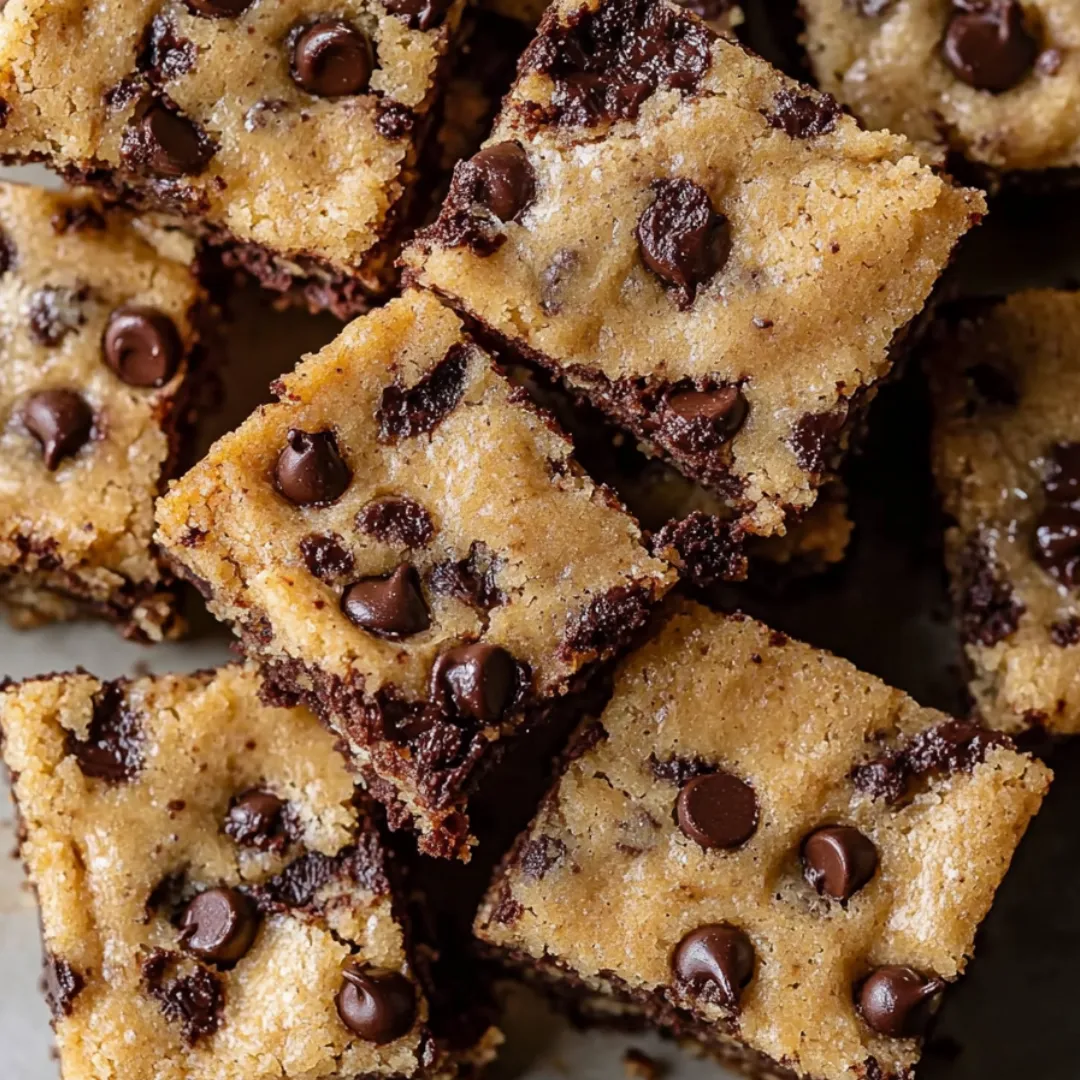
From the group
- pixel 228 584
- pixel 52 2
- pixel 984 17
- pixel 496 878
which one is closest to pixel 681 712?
pixel 496 878

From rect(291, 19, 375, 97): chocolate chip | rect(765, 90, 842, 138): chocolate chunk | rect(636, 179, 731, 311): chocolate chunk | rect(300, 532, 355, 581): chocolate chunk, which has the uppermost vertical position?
rect(765, 90, 842, 138): chocolate chunk

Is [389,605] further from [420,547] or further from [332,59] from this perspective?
[332,59]

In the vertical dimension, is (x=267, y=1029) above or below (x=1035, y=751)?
below

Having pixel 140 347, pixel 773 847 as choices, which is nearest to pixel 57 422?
pixel 140 347

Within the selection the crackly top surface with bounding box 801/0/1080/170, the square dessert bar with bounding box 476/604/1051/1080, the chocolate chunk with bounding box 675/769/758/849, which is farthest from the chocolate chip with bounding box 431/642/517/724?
the crackly top surface with bounding box 801/0/1080/170

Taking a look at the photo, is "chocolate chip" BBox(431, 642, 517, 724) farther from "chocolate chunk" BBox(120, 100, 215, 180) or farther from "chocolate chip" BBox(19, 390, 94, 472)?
"chocolate chunk" BBox(120, 100, 215, 180)

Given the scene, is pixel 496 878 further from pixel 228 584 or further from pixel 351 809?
pixel 228 584

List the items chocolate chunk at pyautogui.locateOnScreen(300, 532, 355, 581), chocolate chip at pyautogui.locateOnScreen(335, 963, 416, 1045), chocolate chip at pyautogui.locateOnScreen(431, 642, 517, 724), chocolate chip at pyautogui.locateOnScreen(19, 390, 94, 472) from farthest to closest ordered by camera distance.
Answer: chocolate chip at pyautogui.locateOnScreen(19, 390, 94, 472)
chocolate chip at pyautogui.locateOnScreen(335, 963, 416, 1045)
chocolate chunk at pyautogui.locateOnScreen(300, 532, 355, 581)
chocolate chip at pyautogui.locateOnScreen(431, 642, 517, 724)

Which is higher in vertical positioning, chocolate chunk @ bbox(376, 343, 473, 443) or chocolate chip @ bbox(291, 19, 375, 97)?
chocolate chip @ bbox(291, 19, 375, 97)
